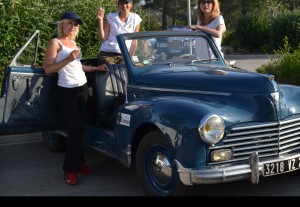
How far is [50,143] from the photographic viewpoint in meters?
6.86

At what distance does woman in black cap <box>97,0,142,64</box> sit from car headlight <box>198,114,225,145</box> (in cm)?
244

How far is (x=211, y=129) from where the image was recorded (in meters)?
4.10

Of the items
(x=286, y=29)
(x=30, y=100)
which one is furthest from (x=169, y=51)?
(x=286, y=29)

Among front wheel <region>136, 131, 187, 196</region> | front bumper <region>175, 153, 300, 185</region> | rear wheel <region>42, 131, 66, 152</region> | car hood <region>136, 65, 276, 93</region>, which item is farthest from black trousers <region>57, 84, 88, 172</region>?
front bumper <region>175, 153, 300, 185</region>

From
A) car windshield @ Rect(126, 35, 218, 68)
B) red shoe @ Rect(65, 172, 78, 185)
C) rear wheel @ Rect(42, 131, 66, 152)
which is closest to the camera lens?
red shoe @ Rect(65, 172, 78, 185)

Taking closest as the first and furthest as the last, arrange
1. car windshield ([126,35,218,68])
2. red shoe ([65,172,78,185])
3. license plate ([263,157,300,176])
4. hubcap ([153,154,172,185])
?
license plate ([263,157,300,176]), hubcap ([153,154,172,185]), red shoe ([65,172,78,185]), car windshield ([126,35,218,68])

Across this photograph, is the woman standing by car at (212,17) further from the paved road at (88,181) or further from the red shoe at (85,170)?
the red shoe at (85,170)

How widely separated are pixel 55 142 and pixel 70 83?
1.80 meters

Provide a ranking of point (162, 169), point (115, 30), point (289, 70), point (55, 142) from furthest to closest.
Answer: point (289, 70)
point (55, 142)
point (115, 30)
point (162, 169)

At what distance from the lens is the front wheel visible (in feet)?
14.2

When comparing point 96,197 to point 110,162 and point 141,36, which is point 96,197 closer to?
point 110,162

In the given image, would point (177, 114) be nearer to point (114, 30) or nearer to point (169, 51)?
point (169, 51)

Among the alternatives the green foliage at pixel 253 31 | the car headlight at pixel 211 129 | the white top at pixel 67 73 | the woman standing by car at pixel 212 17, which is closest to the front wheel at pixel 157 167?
the car headlight at pixel 211 129

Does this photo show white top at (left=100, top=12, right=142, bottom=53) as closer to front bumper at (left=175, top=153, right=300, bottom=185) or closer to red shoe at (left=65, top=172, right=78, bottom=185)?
red shoe at (left=65, top=172, right=78, bottom=185)
